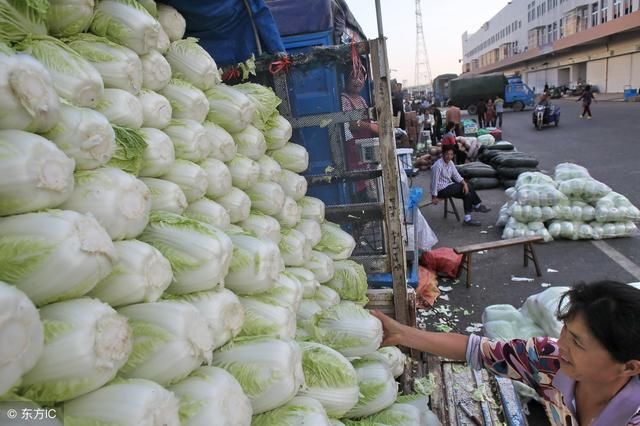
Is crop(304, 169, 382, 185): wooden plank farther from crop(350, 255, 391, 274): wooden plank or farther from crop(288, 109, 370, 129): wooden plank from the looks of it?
crop(350, 255, 391, 274): wooden plank

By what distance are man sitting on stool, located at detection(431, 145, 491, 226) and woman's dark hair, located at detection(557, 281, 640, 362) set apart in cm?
690

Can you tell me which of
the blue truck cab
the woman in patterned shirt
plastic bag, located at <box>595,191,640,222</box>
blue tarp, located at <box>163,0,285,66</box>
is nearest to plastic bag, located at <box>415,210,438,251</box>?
plastic bag, located at <box>595,191,640,222</box>

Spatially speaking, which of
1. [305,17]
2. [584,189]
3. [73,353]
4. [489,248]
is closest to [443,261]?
[489,248]

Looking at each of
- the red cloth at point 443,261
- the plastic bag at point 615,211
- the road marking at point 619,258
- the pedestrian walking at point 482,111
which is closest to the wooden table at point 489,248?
the red cloth at point 443,261

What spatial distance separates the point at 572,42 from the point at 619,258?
4348 centimetres

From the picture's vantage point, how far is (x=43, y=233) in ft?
4.14

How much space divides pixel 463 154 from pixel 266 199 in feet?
39.4

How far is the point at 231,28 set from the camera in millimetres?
3236

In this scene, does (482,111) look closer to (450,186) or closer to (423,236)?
(450,186)

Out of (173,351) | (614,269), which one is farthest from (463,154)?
(173,351)

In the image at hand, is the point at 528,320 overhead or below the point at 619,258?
overhead

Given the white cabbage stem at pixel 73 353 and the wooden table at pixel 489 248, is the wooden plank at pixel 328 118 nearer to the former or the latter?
the white cabbage stem at pixel 73 353

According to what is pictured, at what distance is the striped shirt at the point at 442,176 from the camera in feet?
28.6

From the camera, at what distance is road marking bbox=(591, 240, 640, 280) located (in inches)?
233
